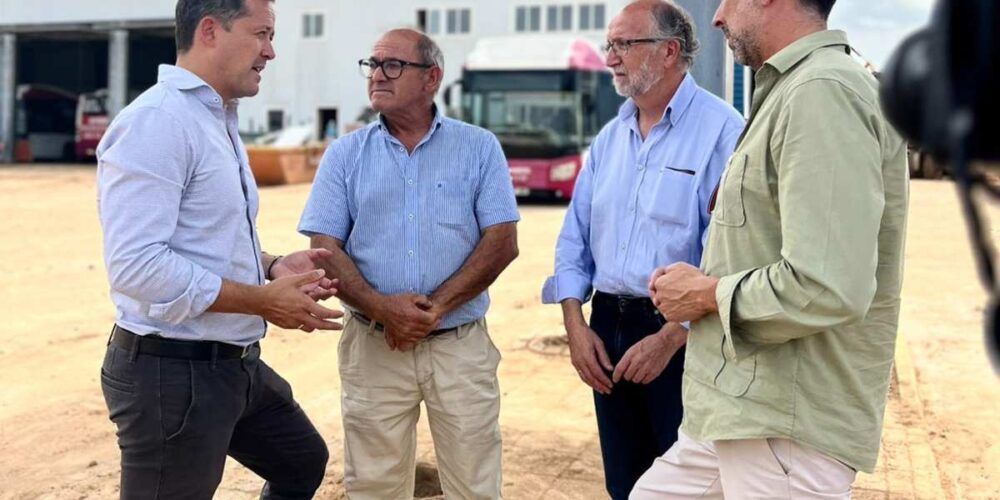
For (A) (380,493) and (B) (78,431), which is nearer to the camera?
(A) (380,493)

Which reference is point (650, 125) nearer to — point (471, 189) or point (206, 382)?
point (471, 189)

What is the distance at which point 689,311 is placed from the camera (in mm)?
2676

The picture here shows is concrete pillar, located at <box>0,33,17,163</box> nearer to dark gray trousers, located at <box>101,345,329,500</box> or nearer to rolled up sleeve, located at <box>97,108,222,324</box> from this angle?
dark gray trousers, located at <box>101,345,329,500</box>

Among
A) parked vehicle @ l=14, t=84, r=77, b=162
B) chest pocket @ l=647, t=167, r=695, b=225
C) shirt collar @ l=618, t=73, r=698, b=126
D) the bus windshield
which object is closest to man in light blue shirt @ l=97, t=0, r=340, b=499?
chest pocket @ l=647, t=167, r=695, b=225

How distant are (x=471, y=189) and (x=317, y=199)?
0.60 metres

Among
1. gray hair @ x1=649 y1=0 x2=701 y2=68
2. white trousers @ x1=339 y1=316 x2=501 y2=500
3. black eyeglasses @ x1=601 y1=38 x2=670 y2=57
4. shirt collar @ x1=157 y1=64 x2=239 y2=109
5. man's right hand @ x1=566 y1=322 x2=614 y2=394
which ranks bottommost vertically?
white trousers @ x1=339 y1=316 x2=501 y2=500

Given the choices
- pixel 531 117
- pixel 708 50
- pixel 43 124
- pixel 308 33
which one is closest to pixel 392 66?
pixel 708 50

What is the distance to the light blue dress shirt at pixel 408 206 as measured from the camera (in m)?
4.02

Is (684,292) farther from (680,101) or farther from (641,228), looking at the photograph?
(680,101)

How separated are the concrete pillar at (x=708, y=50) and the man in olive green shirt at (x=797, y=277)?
198cm

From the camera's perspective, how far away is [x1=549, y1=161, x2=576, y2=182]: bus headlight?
21828 millimetres

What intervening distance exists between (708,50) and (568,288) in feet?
4.95

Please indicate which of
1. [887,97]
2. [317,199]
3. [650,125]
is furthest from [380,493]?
[887,97]

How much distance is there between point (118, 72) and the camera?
43.8 m
